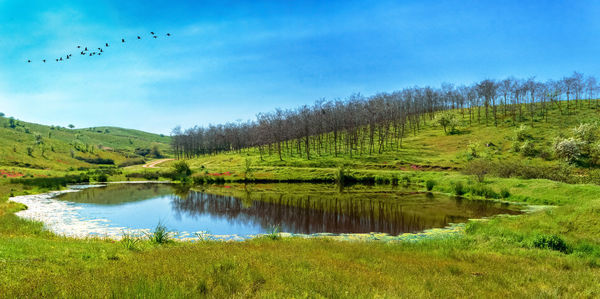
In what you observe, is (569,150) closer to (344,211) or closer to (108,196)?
(344,211)

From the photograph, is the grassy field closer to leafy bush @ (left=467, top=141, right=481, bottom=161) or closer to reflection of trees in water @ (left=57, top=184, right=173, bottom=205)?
reflection of trees in water @ (left=57, top=184, right=173, bottom=205)

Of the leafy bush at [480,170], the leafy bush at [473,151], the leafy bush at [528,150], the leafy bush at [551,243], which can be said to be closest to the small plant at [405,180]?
the leafy bush at [480,170]

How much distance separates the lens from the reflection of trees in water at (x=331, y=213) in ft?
79.1

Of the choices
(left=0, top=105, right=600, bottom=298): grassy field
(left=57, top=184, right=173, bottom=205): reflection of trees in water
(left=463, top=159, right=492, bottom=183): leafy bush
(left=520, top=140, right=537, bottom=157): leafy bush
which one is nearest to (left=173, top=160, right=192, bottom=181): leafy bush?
(left=57, top=184, right=173, bottom=205): reflection of trees in water

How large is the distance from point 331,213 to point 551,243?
62.2 feet

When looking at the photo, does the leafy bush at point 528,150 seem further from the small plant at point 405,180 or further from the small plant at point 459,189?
the small plant at point 459,189

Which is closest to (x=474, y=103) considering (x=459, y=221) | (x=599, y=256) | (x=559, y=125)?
(x=559, y=125)

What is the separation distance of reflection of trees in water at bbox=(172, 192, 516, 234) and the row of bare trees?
6021 centimetres

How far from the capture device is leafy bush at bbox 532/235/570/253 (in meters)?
13.2

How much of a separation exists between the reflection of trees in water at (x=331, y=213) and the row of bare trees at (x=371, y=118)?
60.2 meters

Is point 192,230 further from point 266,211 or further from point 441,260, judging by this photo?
point 441,260

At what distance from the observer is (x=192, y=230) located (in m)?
22.7

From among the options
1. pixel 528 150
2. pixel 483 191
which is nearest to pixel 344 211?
pixel 483 191

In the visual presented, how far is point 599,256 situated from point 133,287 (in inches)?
666
